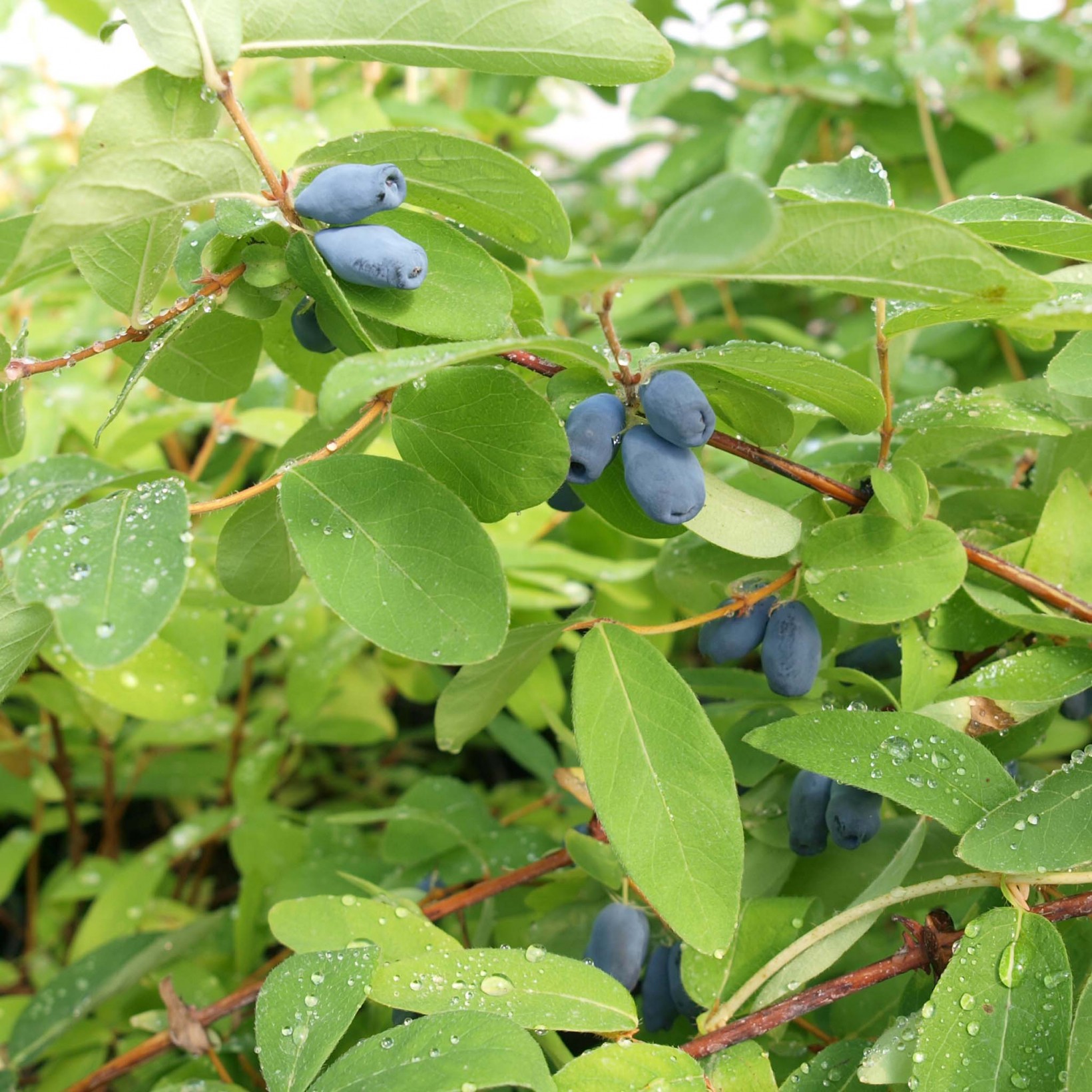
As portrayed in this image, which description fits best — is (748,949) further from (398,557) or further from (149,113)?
(149,113)

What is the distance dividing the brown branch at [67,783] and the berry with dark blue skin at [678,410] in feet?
3.56

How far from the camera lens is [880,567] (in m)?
0.73

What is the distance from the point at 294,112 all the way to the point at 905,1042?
1.43 meters

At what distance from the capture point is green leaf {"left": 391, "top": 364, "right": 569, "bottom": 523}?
64 centimetres

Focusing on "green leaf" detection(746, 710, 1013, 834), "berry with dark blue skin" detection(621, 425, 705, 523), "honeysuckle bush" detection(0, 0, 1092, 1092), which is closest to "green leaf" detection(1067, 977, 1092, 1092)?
"honeysuckle bush" detection(0, 0, 1092, 1092)

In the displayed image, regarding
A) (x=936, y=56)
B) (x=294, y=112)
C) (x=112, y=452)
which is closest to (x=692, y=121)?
(x=936, y=56)

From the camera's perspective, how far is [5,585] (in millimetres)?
643

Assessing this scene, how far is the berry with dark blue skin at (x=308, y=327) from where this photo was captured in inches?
28.2

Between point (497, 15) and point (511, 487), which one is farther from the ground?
point (497, 15)

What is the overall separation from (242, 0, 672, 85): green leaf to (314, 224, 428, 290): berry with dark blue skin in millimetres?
115

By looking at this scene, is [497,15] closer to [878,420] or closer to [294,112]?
[878,420]

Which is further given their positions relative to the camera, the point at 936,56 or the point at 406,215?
the point at 936,56

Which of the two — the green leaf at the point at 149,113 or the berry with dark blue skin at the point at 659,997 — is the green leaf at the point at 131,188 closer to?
the green leaf at the point at 149,113

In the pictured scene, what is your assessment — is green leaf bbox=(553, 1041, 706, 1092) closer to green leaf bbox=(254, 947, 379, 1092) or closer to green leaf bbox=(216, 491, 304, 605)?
green leaf bbox=(254, 947, 379, 1092)
